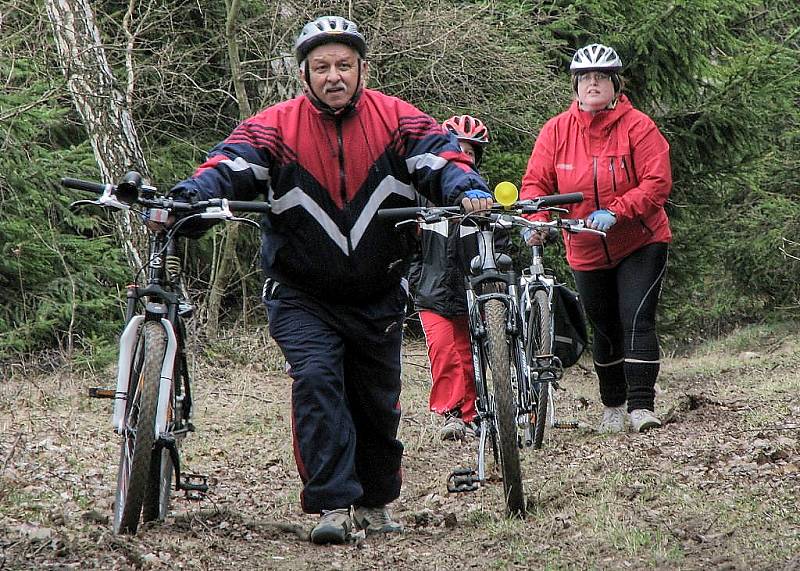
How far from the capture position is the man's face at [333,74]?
17.5ft

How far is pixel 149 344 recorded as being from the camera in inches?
191

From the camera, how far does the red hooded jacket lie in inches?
302

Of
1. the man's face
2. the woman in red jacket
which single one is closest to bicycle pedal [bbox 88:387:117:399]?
the man's face

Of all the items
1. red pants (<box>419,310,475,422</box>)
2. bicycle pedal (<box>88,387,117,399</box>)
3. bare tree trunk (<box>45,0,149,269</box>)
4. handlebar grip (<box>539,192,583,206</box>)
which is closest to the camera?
bicycle pedal (<box>88,387,117,399</box>)

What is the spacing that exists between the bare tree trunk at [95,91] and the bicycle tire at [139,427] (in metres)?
6.71

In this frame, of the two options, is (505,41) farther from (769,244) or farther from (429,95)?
(769,244)

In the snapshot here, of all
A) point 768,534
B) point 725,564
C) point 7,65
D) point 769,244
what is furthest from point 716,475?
point 769,244

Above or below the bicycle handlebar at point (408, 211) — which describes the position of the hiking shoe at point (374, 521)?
below

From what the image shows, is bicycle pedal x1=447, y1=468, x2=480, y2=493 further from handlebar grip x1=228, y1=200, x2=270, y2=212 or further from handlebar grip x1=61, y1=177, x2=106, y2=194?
handlebar grip x1=61, y1=177, x2=106, y2=194

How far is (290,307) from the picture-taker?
18.0 ft

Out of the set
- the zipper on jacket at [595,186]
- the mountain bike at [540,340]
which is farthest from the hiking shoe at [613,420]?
the zipper on jacket at [595,186]

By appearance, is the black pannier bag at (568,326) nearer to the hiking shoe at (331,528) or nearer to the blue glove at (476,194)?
the blue glove at (476,194)

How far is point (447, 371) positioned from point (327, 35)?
3.72 meters

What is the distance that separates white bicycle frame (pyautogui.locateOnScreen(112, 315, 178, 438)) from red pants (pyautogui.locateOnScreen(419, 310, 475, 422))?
377 centimetres
